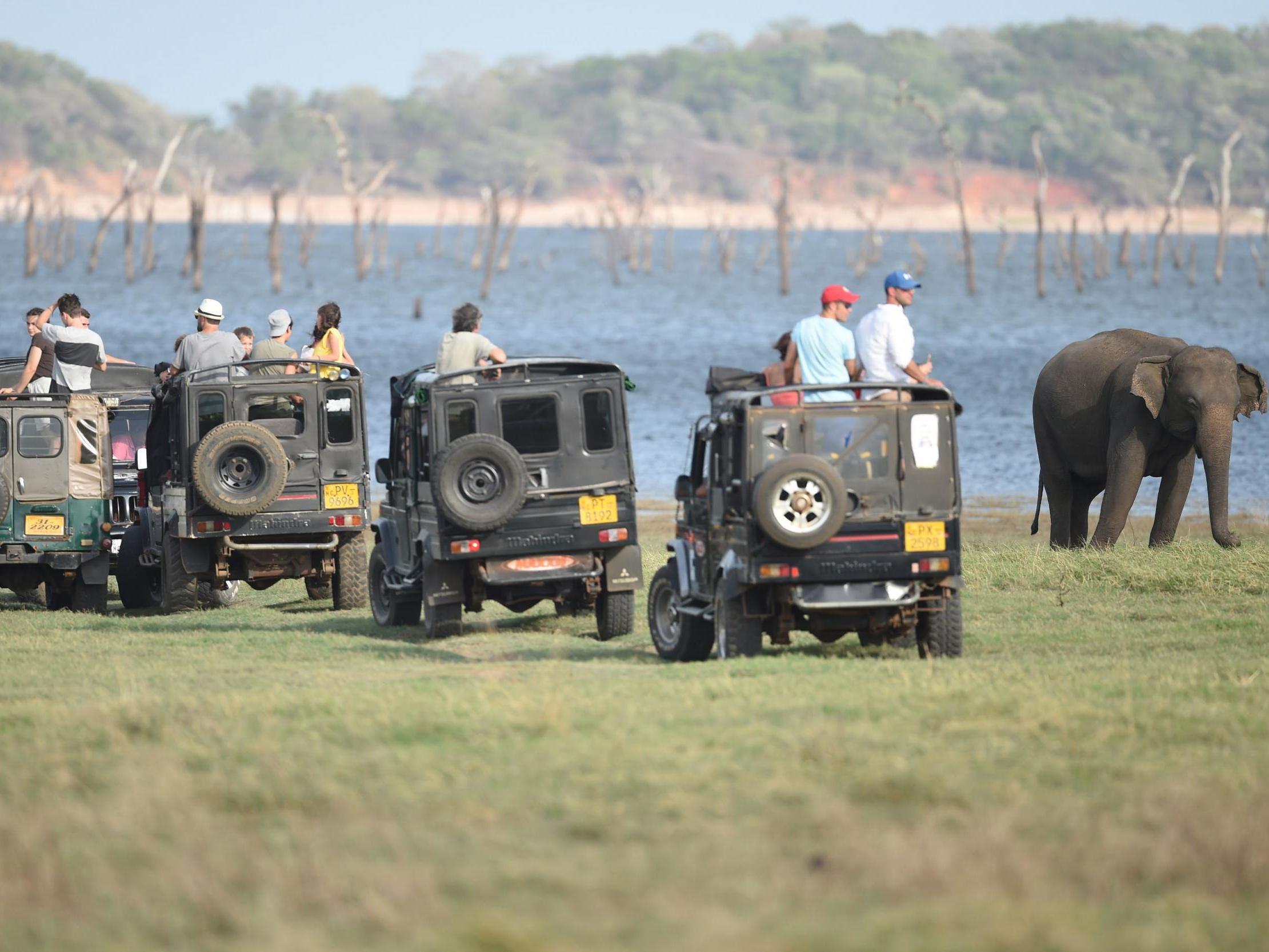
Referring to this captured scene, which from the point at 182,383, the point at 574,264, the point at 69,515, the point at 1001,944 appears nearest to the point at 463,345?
the point at 182,383

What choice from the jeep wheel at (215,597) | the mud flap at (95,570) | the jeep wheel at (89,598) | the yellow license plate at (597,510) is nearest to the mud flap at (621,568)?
the yellow license plate at (597,510)

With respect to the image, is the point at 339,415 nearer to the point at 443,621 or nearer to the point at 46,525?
the point at 443,621

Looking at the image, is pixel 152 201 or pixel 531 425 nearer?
pixel 531 425

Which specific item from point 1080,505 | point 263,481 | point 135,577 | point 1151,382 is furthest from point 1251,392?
point 135,577

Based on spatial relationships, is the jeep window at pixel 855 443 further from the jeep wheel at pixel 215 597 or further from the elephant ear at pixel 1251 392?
the elephant ear at pixel 1251 392

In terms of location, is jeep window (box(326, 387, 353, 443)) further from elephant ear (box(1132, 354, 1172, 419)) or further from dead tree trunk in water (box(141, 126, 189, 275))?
dead tree trunk in water (box(141, 126, 189, 275))

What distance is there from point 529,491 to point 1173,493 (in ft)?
28.6

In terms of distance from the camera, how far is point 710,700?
10016 mm

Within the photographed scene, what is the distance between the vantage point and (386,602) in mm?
15617

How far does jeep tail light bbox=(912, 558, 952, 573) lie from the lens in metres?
11.6

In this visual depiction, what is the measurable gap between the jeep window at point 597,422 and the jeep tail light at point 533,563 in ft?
2.84

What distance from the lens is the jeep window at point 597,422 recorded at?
46.3 ft

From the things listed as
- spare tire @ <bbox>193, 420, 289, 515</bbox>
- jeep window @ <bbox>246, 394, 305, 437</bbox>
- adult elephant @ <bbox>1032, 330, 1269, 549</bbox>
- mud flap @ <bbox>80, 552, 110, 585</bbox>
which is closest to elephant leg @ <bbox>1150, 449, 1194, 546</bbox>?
adult elephant @ <bbox>1032, 330, 1269, 549</bbox>

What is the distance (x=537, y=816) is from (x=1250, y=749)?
333 cm
